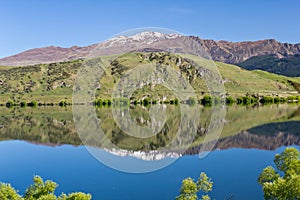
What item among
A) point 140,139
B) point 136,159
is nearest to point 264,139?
point 140,139

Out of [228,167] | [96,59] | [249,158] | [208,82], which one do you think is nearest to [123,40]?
[96,59]

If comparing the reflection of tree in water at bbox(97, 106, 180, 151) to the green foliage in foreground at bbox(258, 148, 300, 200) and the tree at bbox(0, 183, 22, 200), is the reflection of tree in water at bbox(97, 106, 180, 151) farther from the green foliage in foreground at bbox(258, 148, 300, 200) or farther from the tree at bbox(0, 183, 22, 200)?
the green foliage in foreground at bbox(258, 148, 300, 200)

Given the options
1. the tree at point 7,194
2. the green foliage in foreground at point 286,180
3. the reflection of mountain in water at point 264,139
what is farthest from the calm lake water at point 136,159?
the green foliage in foreground at point 286,180

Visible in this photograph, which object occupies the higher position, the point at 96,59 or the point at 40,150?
the point at 96,59

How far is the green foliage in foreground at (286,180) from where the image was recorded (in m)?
16.5

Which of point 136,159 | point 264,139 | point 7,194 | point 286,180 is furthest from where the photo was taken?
point 264,139

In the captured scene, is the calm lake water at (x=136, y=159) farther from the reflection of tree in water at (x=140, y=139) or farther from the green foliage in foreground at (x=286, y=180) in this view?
the green foliage in foreground at (x=286, y=180)

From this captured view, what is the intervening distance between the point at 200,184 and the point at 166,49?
853 centimetres

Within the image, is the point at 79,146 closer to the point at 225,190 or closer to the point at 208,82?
the point at 225,190

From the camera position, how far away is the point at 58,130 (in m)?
81.3

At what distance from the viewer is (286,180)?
17531 millimetres

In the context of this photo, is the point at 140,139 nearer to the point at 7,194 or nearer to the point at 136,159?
the point at 136,159

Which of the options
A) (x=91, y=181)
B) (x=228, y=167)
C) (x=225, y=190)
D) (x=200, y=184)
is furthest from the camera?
(x=228, y=167)

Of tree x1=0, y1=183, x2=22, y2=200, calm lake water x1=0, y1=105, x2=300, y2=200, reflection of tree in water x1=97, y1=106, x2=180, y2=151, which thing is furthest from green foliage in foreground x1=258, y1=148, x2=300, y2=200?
tree x1=0, y1=183, x2=22, y2=200
